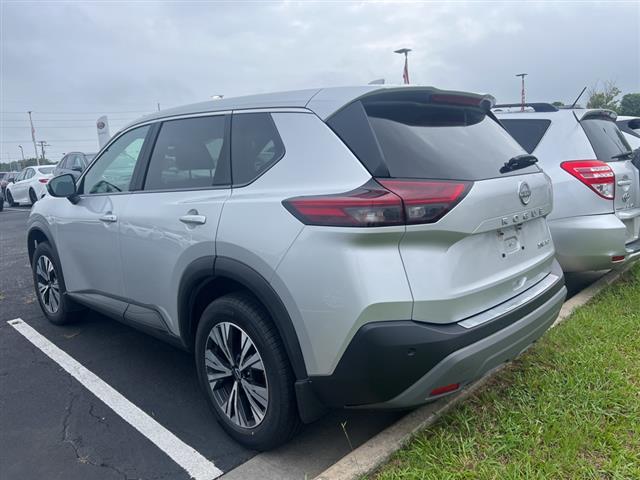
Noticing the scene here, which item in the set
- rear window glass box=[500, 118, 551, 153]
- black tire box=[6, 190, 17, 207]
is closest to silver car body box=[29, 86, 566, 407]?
rear window glass box=[500, 118, 551, 153]

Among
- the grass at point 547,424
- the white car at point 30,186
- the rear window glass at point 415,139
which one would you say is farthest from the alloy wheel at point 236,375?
the white car at point 30,186

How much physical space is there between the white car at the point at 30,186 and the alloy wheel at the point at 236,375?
17.1 metres

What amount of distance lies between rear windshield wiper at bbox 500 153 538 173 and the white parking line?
214 centimetres

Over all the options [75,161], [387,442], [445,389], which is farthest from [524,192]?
[75,161]

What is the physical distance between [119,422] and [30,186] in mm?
18376

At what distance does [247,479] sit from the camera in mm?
2529

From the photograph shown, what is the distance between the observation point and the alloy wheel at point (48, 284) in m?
4.66

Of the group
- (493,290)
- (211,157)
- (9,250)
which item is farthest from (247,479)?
(9,250)

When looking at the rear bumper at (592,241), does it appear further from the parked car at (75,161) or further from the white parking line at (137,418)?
the parked car at (75,161)

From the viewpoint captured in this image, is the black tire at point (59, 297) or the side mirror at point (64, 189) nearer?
the side mirror at point (64, 189)

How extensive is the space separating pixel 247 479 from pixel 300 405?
0.51 m

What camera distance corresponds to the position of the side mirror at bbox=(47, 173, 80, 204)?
4133 millimetres

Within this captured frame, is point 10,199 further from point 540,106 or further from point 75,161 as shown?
point 540,106

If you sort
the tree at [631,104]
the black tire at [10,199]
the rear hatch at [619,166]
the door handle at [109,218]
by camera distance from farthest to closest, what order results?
the tree at [631,104]
the black tire at [10,199]
the rear hatch at [619,166]
the door handle at [109,218]
